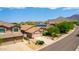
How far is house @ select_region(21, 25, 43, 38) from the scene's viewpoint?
4.21m

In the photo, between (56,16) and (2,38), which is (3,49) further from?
(56,16)

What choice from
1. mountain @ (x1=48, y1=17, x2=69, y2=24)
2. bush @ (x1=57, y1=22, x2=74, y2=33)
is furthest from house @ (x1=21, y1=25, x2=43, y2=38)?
bush @ (x1=57, y1=22, x2=74, y2=33)

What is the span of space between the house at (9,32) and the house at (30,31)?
8cm

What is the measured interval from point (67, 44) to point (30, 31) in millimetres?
659

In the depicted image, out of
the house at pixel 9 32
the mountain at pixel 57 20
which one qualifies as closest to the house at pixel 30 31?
the house at pixel 9 32

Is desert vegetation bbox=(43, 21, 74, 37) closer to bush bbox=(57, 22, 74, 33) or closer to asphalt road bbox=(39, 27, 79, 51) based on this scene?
bush bbox=(57, 22, 74, 33)

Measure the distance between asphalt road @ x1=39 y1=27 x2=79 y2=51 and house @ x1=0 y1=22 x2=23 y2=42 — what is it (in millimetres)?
494

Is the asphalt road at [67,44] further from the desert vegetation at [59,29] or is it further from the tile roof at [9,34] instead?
the tile roof at [9,34]

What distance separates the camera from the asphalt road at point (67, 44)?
13.8ft

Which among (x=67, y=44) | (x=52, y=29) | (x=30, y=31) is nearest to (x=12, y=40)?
(x=30, y=31)

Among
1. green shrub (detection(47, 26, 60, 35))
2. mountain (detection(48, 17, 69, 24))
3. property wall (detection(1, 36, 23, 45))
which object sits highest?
mountain (detection(48, 17, 69, 24))
